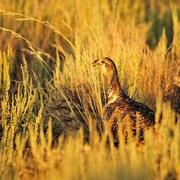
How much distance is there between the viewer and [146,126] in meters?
5.64

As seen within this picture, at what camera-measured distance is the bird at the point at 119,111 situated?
18.5ft

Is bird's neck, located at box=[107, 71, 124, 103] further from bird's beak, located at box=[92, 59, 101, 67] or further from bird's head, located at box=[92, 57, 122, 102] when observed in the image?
bird's beak, located at box=[92, 59, 101, 67]

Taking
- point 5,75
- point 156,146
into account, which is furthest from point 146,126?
point 5,75

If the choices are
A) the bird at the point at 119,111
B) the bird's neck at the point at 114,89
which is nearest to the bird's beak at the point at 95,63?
the bird at the point at 119,111

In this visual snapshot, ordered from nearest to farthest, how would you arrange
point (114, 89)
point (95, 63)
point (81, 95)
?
point (114, 89) → point (95, 63) → point (81, 95)

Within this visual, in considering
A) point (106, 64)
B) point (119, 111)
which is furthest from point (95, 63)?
point (119, 111)

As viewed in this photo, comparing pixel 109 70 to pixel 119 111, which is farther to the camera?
pixel 109 70

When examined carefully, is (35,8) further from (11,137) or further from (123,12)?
(11,137)

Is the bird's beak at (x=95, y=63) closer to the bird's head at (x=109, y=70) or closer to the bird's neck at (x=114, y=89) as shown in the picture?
Answer: the bird's head at (x=109, y=70)

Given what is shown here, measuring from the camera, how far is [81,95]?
6508 mm

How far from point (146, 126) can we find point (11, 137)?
0.99 metres

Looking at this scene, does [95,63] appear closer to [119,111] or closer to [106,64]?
[106,64]

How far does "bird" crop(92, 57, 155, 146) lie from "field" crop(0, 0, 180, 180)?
91 mm

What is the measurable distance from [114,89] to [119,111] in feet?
1.34
